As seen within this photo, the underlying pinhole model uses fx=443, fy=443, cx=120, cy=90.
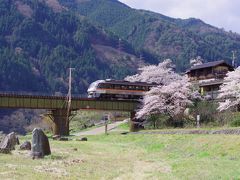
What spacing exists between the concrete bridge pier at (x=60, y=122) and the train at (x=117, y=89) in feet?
19.2

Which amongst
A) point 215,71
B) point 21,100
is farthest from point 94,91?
point 215,71

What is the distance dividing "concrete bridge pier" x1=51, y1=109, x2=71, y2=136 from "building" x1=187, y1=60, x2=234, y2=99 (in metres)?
24.1

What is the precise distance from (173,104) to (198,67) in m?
28.2

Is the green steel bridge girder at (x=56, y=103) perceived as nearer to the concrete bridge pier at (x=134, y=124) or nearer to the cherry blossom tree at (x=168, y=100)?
the concrete bridge pier at (x=134, y=124)

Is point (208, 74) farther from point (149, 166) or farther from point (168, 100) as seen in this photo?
point (149, 166)

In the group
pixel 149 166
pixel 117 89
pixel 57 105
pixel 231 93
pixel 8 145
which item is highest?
pixel 117 89

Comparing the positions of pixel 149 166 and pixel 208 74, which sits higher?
pixel 208 74

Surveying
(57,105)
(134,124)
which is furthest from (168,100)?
(57,105)

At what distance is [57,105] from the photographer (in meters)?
61.2

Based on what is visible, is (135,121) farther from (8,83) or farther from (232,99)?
(8,83)

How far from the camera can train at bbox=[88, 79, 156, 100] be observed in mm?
64125

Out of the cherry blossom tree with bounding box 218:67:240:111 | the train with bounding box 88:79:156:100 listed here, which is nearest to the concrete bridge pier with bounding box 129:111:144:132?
the train with bounding box 88:79:156:100

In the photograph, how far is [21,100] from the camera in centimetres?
5988

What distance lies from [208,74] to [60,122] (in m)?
32.4
